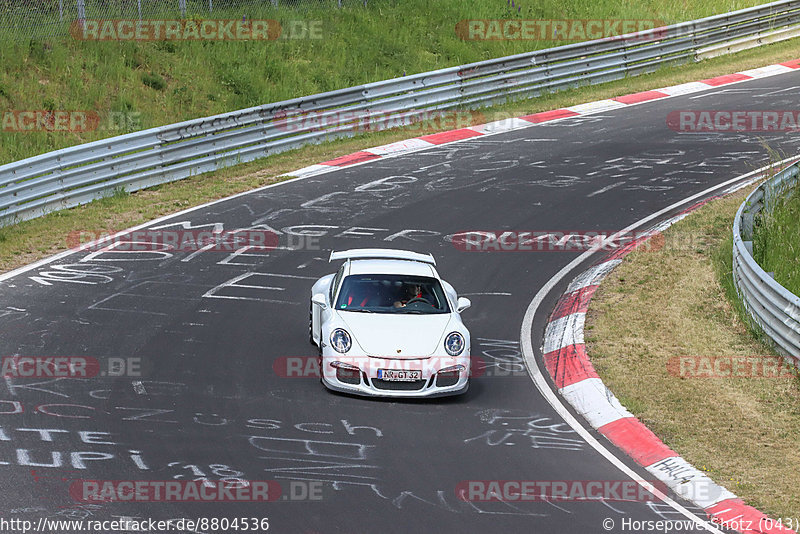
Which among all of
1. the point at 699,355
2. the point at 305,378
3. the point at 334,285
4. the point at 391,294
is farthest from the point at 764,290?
the point at 305,378

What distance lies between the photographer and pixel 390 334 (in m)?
10.5

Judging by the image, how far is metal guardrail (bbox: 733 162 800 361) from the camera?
11.3 meters

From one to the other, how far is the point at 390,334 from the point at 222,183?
9.39 meters

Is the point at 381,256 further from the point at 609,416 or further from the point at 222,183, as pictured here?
the point at 222,183

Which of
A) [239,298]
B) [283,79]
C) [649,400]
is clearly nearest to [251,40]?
[283,79]

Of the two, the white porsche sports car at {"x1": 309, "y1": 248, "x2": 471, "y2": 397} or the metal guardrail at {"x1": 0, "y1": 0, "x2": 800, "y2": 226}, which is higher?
the metal guardrail at {"x1": 0, "y1": 0, "x2": 800, "y2": 226}

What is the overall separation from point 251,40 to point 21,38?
5696 millimetres

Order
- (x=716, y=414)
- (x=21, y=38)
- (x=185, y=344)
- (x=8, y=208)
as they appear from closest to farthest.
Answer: (x=716, y=414) → (x=185, y=344) → (x=8, y=208) → (x=21, y=38)

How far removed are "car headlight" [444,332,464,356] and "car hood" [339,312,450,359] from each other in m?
0.08

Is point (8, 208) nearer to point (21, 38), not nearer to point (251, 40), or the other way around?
point (21, 38)

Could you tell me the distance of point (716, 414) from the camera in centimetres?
1030

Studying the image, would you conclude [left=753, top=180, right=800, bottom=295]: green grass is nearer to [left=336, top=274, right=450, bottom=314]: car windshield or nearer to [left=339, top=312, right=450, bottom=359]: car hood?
[left=336, top=274, right=450, bottom=314]: car windshield

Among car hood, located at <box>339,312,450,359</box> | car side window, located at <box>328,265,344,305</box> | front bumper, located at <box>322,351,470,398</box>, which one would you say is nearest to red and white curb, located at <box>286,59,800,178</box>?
car side window, located at <box>328,265,344,305</box>

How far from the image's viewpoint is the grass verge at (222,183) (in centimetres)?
1565
